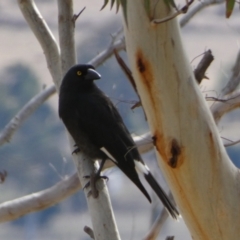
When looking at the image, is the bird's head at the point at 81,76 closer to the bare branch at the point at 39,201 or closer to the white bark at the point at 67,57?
the white bark at the point at 67,57

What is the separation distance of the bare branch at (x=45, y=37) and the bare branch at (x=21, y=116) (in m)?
0.70

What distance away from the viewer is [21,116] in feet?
10.1

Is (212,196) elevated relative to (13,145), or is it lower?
elevated

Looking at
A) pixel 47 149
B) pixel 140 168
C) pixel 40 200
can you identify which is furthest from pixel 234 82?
pixel 47 149

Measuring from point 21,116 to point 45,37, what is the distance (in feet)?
2.60

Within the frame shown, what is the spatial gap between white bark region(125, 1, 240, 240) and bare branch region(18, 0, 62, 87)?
2.69ft

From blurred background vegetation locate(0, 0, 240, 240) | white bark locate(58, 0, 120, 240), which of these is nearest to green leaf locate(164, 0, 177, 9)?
white bark locate(58, 0, 120, 240)

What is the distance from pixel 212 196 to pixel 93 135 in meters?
1.11

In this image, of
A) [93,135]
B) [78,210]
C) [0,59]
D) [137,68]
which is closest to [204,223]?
[137,68]

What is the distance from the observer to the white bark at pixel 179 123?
154 cm

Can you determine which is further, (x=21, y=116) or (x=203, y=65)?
(x=21, y=116)

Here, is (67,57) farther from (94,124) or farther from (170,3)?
(170,3)

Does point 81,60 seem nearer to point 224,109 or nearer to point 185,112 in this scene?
point 224,109

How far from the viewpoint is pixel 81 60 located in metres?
3.79
